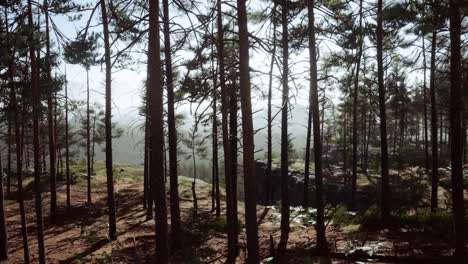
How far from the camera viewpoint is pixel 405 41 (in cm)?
1187

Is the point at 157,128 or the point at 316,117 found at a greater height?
the point at 316,117

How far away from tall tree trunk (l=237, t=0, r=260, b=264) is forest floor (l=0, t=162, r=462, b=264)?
554 mm

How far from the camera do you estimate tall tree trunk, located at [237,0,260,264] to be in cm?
490

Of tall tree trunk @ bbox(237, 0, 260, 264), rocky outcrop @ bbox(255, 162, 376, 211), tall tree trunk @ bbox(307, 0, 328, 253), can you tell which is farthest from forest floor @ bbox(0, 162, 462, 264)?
rocky outcrop @ bbox(255, 162, 376, 211)

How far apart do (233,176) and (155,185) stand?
3945 mm

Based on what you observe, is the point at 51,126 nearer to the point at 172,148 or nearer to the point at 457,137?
the point at 172,148

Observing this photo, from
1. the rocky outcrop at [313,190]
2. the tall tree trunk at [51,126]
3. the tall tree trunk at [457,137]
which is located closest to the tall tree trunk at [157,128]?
the tall tree trunk at [51,126]

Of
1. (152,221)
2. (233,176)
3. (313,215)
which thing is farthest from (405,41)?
(152,221)

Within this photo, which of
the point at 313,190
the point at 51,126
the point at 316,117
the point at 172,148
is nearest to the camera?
the point at 316,117

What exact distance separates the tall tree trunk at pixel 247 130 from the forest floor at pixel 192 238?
1.82 feet

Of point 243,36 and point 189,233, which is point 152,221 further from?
point 243,36

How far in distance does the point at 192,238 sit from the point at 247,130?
9.03 meters

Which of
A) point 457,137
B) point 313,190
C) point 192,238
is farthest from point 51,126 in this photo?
point 313,190

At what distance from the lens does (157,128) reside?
6254mm
